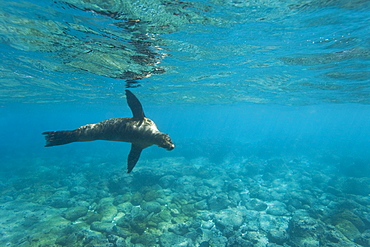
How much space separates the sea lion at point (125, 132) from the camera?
14.4 feet

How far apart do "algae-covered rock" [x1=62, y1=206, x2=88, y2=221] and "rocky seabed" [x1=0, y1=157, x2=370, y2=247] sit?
0.19ft

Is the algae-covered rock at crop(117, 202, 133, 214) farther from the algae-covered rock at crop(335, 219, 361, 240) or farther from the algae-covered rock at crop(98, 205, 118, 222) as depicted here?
the algae-covered rock at crop(335, 219, 361, 240)

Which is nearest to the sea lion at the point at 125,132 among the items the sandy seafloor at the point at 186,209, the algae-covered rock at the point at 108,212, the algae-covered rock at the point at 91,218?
the sandy seafloor at the point at 186,209

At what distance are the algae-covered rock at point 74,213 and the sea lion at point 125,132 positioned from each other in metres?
9.37

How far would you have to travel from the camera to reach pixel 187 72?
15.5 metres

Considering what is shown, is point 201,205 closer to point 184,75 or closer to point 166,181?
point 166,181

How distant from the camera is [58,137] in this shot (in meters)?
4.61

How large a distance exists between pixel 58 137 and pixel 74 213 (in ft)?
31.7

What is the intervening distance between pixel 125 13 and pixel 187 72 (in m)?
9.01

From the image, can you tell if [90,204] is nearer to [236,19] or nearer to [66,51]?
[66,51]

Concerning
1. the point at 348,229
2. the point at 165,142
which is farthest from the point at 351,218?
the point at 165,142

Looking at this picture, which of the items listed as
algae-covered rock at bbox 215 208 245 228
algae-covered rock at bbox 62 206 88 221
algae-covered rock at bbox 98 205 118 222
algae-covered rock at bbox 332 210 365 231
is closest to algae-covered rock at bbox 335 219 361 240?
algae-covered rock at bbox 332 210 365 231

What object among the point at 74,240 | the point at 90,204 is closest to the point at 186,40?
the point at 74,240

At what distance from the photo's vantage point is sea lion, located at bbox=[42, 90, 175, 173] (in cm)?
439
